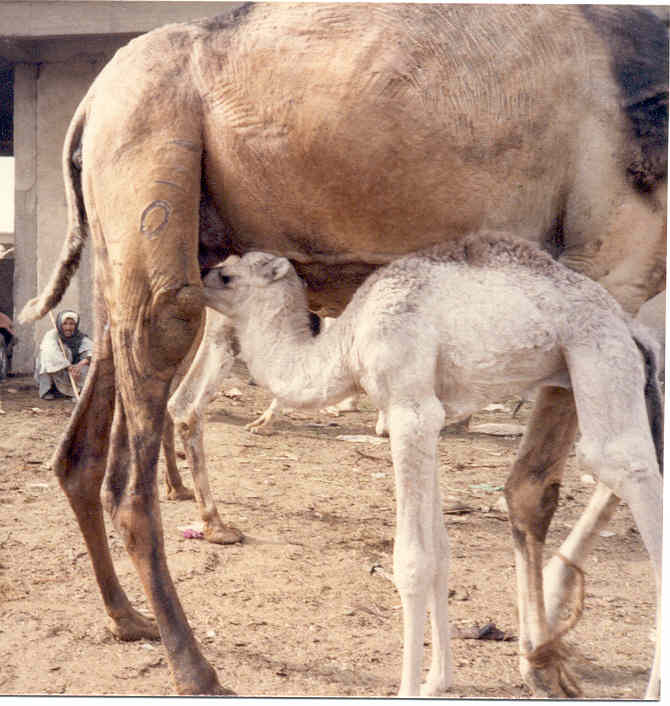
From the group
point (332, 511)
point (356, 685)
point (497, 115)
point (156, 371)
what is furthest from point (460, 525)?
point (497, 115)

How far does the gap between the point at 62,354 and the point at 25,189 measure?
2375 millimetres

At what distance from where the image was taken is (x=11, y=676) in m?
3.63

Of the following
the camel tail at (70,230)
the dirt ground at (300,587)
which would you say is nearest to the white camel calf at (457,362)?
the dirt ground at (300,587)

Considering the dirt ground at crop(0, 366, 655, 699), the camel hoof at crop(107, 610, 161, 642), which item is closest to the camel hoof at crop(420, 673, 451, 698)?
the dirt ground at crop(0, 366, 655, 699)

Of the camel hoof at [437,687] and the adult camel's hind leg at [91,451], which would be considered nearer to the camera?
the camel hoof at [437,687]

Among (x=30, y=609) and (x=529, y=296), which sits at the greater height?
(x=529, y=296)

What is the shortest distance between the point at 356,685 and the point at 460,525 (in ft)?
8.15

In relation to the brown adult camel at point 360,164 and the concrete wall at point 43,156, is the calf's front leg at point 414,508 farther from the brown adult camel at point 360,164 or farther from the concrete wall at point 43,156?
the concrete wall at point 43,156

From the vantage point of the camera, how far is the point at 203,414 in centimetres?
553

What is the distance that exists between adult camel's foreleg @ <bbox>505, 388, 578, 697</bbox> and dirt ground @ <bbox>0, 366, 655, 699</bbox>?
5.9 inches

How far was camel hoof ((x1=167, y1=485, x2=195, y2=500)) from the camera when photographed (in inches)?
253

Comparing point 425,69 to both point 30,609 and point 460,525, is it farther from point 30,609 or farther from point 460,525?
point 460,525

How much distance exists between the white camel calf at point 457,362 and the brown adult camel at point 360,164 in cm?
22

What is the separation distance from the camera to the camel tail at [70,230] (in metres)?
3.87
